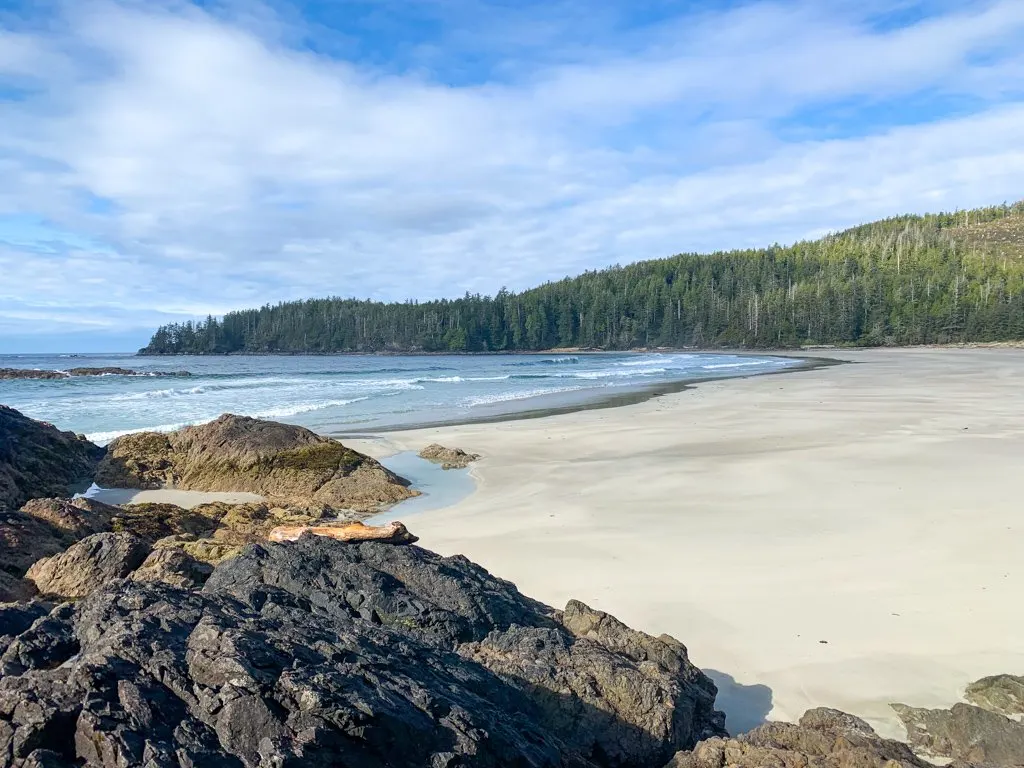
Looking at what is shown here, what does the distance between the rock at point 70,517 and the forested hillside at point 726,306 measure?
94.9 m

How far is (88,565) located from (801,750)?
4.54m

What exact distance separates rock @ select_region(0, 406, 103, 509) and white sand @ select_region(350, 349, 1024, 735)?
456 cm

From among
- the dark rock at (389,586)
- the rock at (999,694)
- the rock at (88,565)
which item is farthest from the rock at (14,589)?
the rock at (999,694)

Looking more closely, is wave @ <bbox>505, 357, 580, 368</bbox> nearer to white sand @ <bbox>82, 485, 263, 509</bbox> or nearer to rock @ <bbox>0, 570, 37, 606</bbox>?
white sand @ <bbox>82, 485, 263, 509</bbox>

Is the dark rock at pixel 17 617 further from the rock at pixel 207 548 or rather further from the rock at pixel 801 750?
the rock at pixel 801 750

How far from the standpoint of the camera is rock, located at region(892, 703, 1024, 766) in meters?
3.05

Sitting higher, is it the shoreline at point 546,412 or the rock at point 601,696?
the rock at point 601,696

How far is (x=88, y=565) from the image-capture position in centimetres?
468

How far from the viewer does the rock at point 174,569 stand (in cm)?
414

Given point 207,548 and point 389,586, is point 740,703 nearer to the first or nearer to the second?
point 389,586

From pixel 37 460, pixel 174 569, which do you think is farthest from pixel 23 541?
pixel 37 460

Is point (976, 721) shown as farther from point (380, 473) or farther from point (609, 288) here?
point (609, 288)

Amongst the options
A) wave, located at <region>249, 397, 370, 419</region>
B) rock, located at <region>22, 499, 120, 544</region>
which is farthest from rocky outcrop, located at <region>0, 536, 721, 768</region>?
wave, located at <region>249, 397, 370, 419</region>

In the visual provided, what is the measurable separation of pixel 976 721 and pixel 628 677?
172cm
